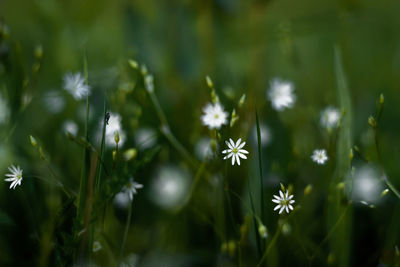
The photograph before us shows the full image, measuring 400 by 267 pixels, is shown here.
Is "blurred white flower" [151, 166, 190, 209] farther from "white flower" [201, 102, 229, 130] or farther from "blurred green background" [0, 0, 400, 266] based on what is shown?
"white flower" [201, 102, 229, 130]

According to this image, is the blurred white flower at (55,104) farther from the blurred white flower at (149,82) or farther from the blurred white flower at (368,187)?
the blurred white flower at (368,187)

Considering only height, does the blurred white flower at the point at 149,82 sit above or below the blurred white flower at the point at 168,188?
above

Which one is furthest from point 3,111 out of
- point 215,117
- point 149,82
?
point 215,117

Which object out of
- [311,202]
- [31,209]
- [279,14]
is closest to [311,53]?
[279,14]

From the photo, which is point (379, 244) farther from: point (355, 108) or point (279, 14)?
point (279, 14)

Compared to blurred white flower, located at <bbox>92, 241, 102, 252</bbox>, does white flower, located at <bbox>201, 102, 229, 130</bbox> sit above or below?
above

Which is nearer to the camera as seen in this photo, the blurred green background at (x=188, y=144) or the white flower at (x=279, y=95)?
the blurred green background at (x=188, y=144)

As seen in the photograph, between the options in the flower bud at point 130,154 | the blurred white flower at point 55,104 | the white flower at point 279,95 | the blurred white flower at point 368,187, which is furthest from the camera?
the blurred white flower at point 55,104

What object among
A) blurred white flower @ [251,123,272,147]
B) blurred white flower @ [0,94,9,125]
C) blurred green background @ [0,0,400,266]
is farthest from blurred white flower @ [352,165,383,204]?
→ blurred white flower @ [0,94,9,125]

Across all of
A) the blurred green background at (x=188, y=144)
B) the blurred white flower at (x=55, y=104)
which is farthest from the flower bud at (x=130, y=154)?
the blurred white flower at (x=55, y=104)
